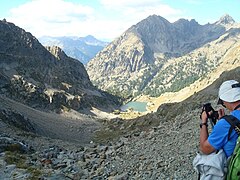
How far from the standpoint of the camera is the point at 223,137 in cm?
673

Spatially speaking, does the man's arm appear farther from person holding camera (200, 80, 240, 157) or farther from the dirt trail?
the dirt trail

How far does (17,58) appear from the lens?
135000mm

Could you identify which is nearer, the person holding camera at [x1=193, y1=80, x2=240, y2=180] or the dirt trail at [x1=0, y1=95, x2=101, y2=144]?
the person holding camera at [x1=193, y1=80, x2=240, y2=180]

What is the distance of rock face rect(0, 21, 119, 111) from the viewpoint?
109688 millimetres

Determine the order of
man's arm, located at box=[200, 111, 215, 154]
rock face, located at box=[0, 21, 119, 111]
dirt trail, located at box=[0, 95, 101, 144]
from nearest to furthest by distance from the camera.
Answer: man's arm, located at box=[200, 111, 215, 154] → dirt trail, located at box=[0, 95, 101, 144] → rock face, located at box=[0, 21, 119, 111]

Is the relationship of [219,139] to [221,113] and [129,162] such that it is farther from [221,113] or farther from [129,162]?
[129,162]

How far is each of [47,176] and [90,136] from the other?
60093mm

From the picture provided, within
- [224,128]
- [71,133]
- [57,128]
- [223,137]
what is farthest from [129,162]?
[57,128]

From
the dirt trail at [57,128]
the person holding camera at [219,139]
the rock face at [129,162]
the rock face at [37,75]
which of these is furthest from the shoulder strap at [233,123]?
the rock face at [37,75]

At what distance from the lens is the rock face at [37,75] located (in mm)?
109688

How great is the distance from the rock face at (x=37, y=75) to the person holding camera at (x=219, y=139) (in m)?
95.9

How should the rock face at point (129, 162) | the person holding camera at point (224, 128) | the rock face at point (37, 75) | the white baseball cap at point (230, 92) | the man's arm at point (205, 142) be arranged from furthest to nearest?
Answer: the rock face at point (37, 75), the rock face at point (129, 162), the white baseball cap at point (230, 92), the man's arm at point (205, 142), the person holding camera at point (224, 128)

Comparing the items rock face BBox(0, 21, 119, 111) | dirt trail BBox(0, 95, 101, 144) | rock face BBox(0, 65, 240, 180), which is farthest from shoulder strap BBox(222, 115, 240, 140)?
rock face BBox(0, 21, 119, 111)

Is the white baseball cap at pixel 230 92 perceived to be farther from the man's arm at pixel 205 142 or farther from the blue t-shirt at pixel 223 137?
the man's arm at pixel 205 142
